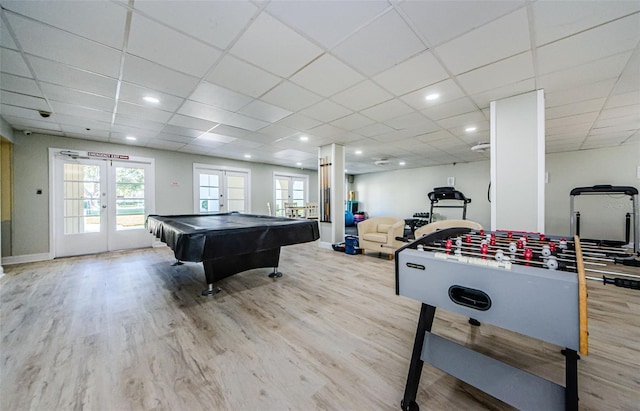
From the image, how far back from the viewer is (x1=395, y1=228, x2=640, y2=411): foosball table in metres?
0.83

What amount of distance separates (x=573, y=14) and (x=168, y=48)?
3217 millimetres

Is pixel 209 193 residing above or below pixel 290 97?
below

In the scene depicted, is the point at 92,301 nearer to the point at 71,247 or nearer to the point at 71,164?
the point at 71,247

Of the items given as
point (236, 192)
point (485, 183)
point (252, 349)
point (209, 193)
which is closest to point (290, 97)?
point (252, 349)

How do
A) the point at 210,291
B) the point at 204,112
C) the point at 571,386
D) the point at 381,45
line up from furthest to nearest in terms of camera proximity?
the point at 204,112 → the point at 210,291 → the point at 381,45 → the point at 571,386

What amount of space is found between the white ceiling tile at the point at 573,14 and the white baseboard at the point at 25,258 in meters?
7.83

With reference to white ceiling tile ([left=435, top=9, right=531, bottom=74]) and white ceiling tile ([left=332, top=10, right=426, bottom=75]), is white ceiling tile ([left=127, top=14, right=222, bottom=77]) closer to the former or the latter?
white ceiling tile ([left=332, top=10, right=426, bottom=75])

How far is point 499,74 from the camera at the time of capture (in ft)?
7.93

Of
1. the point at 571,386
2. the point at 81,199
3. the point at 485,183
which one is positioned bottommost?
the point at 571,386

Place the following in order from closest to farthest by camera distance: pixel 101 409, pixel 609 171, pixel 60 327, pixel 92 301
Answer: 1. pixel 101 409
2. pixel 60 327
3. pixel 92 301
4. pixel 609 171

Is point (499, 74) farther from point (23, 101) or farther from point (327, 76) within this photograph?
point (23, 101)

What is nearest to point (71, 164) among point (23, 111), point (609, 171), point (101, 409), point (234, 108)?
point (23, 111)

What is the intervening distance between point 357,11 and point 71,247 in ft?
22.0

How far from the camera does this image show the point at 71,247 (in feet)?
15.5
